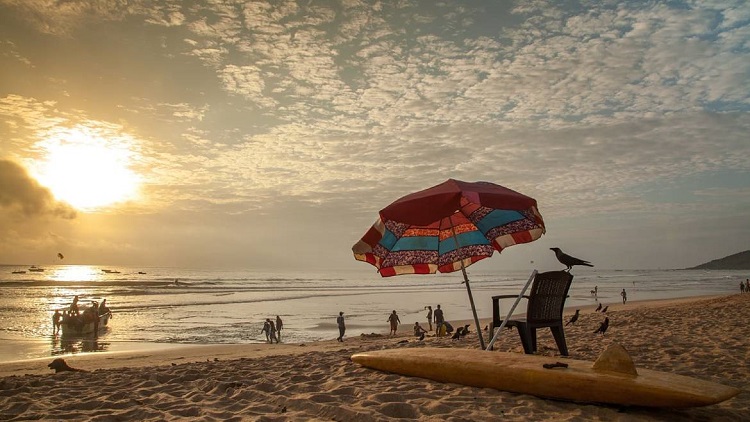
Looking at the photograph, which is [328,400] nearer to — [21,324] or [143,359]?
[143,359]

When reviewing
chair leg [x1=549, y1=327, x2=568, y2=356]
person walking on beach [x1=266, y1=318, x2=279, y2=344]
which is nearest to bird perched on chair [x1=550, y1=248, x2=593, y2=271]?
chair leg [x1=549, y1=327, x2=568, y2=356]

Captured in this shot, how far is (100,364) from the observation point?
10.7 metres

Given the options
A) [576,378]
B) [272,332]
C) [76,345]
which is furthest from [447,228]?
[76,345]

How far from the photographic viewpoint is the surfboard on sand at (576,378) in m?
3.41

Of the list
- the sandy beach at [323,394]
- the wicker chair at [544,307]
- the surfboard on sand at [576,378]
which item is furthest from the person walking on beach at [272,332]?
the wicker chair at [544,307]

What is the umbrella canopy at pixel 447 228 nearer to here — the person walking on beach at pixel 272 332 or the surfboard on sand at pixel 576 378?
the surfboard on sand at pixel 576 378

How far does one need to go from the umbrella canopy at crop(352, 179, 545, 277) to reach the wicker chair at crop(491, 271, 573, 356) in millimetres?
556

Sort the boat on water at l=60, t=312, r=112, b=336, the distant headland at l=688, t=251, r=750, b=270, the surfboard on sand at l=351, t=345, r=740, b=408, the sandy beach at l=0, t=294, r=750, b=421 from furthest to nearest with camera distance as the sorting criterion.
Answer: the distant headland at l=688, t=251, r=750, b=270 < the boat on water at l=60, t=312, r=112, b=336 < the sandy beach at l=0, t=294, r=750, b=421 < the surfboard on sand at l=351, t=345, r=740, b=408

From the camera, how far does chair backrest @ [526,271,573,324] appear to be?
5191 millimetres

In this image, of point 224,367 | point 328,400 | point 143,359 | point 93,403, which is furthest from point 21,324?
point 328,400

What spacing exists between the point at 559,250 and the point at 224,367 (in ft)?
16.3

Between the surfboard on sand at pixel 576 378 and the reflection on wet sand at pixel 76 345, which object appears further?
the reflection on wet sand at pixel 76 345

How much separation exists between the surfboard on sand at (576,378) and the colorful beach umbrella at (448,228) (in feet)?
3.26

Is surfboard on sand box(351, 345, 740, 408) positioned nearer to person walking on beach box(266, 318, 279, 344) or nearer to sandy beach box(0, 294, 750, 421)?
sandy beach box(0, 294, 750, 421)
